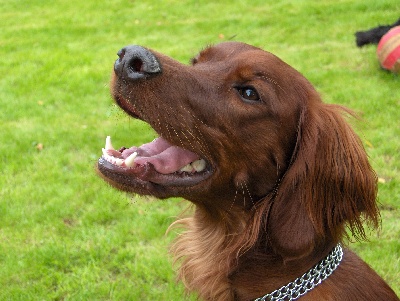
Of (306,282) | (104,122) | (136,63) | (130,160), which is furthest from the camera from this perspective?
(104,122)

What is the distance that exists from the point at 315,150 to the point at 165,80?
2.61 ft

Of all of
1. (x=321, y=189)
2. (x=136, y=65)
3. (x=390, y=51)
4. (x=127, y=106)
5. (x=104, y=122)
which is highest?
(x=136, y=65)

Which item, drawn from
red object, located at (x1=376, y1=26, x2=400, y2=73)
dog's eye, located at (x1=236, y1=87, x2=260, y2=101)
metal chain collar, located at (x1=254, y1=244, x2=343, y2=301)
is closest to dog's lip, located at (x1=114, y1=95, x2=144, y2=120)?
dog's eye, located at (x1=236, y1=87, x2=260, y2=101)

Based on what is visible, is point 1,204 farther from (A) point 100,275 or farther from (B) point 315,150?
(B) point 315,150

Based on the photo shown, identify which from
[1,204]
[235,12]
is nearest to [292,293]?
[1,204]

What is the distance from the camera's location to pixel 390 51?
7156 mm

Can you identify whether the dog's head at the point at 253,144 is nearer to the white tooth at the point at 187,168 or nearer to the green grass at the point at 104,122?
the white tooth at the point at 187,168

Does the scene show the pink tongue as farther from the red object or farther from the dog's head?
the red object

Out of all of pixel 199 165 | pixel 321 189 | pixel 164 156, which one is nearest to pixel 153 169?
pixel 164 156

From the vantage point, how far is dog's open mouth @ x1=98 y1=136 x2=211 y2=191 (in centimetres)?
257

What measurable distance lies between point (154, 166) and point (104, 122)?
4.10 metres

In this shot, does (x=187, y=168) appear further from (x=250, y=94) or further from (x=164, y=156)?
(x=250, y=94)

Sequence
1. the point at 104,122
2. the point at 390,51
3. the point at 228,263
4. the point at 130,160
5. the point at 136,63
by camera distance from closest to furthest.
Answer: the point at 136,63 < the point at 130,160 < the point at 228,263 < the point at 104,122 < the point at 390,51

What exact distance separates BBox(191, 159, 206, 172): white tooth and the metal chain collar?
0.72 meters
